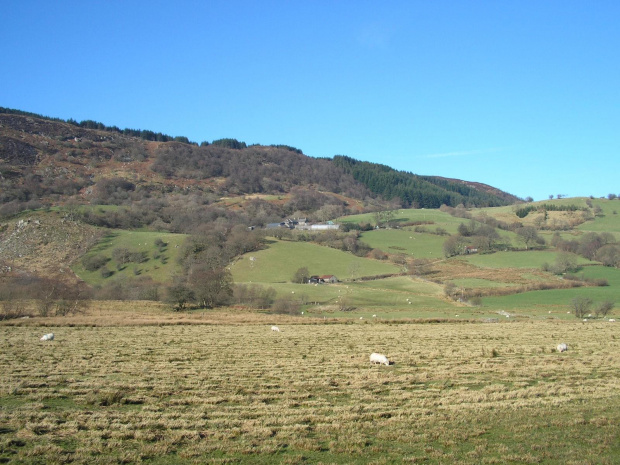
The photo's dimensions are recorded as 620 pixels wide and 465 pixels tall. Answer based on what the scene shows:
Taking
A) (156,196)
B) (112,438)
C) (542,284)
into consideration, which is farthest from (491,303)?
(156,196)

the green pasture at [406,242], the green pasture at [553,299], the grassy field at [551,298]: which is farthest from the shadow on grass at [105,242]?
the grassy field at [551,298]

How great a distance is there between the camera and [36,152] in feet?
600

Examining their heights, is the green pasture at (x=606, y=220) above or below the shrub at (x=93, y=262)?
above

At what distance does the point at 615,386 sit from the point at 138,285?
7300 centimetres

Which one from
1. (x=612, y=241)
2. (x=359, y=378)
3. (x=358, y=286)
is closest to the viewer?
(x=359, y=378)

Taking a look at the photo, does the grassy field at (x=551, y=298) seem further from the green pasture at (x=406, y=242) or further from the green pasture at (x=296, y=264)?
the green pasture at (x=406, y=242)

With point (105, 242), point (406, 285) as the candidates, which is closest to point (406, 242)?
point (406, 285)

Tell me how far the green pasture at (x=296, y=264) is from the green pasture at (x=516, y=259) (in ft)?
68.8

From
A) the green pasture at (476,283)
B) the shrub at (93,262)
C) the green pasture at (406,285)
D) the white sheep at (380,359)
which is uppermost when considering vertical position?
the shrub at (93,262)

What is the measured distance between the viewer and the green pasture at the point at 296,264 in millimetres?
93356

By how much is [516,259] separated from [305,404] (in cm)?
10337

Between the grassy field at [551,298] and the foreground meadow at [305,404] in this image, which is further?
the grassy field at [551,298]

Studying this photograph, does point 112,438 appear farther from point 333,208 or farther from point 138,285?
point 333,208

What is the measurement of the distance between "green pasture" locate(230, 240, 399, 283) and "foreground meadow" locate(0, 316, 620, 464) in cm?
6631
